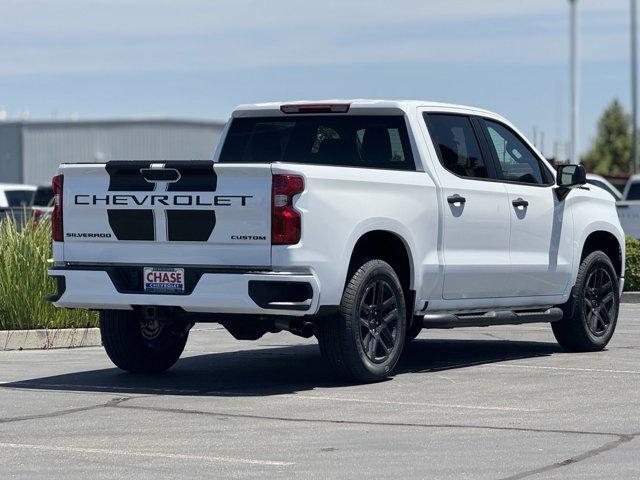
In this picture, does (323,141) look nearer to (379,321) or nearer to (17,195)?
(379,321)

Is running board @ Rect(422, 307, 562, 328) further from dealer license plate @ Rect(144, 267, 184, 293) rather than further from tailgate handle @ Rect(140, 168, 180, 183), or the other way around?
tailgate handle @ Rect(140, 168, 180, 183)

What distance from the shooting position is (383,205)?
35.3 ft

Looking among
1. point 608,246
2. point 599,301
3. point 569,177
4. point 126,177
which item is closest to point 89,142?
point 608,246

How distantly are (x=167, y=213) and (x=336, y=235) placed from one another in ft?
4.00

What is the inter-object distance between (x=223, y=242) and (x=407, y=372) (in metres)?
2.25

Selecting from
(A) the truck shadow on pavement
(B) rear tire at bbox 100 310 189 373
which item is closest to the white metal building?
(A) the truck shadow on pavement

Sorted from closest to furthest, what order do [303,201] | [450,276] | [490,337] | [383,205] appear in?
[303,201] → [383,205] → [450,276] → [490,337]

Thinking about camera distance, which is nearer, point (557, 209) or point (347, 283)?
point (347, 283)

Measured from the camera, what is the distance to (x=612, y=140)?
84.3m

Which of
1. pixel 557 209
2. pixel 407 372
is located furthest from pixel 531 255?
pixel 407 372

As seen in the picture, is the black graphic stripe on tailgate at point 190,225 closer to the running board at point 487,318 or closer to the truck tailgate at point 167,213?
the truck tailgate at point 167,213

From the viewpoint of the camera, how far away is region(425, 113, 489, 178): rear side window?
1181cm

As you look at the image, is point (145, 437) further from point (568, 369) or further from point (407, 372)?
point (568, 369)

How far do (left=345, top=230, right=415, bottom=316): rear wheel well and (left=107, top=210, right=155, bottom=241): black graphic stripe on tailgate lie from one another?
1.47m
